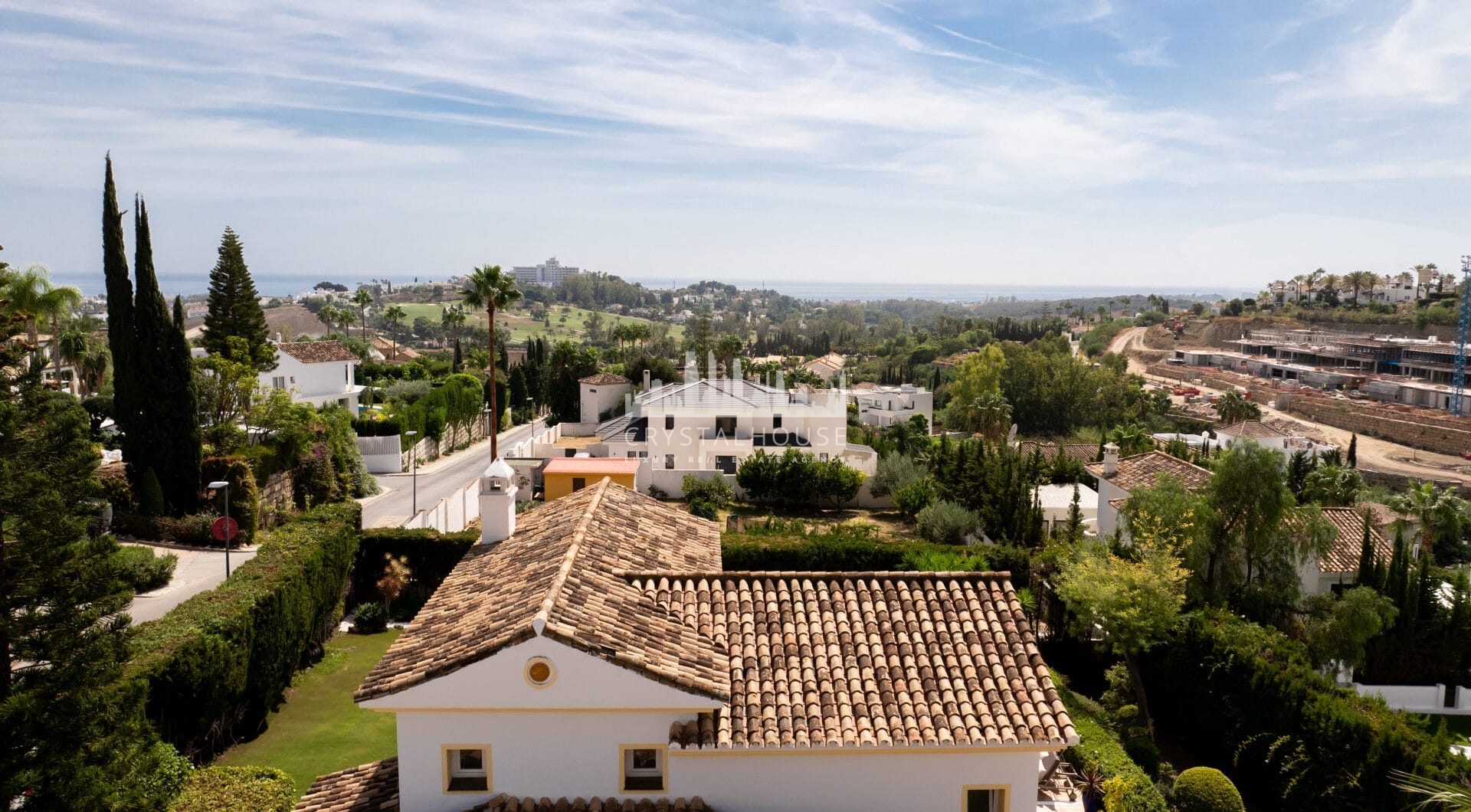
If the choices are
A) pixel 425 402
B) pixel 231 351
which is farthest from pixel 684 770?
pixel 425 402

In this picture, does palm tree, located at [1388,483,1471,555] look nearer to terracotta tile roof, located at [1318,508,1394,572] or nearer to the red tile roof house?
terracotta tile roof, located at [1318,508,1394,572]

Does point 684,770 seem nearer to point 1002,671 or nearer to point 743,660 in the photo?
point 743,660

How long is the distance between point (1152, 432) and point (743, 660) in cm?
7729

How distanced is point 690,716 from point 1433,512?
104 ft

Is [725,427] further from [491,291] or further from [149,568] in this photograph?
[149,568]

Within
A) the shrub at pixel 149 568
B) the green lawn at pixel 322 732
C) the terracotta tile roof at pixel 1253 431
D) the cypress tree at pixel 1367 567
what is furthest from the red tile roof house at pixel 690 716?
the terracotta tile roof at pixel 1253 431

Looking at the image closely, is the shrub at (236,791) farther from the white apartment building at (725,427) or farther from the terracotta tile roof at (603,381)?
the terracotta tile roof at (603,381)

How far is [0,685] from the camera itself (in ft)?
39.4

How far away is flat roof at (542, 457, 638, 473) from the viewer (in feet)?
106

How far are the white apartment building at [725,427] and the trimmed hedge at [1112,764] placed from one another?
26.5 meters

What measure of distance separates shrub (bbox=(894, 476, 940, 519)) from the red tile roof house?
25934mm

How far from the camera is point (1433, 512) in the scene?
32.2m

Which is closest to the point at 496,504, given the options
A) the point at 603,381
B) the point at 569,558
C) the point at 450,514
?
the point at 569,558

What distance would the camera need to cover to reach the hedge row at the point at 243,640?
49.2ft
